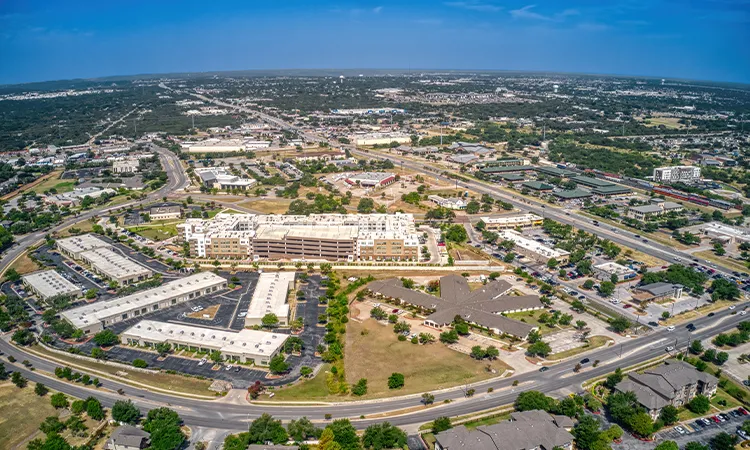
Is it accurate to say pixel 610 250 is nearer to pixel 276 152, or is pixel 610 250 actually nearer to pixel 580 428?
pixel 580 428

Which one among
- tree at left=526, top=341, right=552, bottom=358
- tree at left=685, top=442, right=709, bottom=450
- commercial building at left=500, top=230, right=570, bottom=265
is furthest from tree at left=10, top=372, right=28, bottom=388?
commercial building at left=500, top=230, right=570, bottom=265

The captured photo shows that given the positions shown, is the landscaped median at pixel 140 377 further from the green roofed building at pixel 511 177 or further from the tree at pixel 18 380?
the green roofed building at pixel 511 177

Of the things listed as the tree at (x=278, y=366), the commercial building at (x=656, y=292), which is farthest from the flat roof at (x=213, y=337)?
the commercial building at (x=656, y=292)

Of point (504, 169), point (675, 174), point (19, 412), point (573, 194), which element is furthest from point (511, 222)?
point (19, 412)

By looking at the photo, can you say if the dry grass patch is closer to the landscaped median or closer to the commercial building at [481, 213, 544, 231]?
the landscaped median

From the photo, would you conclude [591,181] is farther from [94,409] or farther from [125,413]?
[94,409]

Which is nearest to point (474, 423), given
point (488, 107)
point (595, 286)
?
point (595, 286)
